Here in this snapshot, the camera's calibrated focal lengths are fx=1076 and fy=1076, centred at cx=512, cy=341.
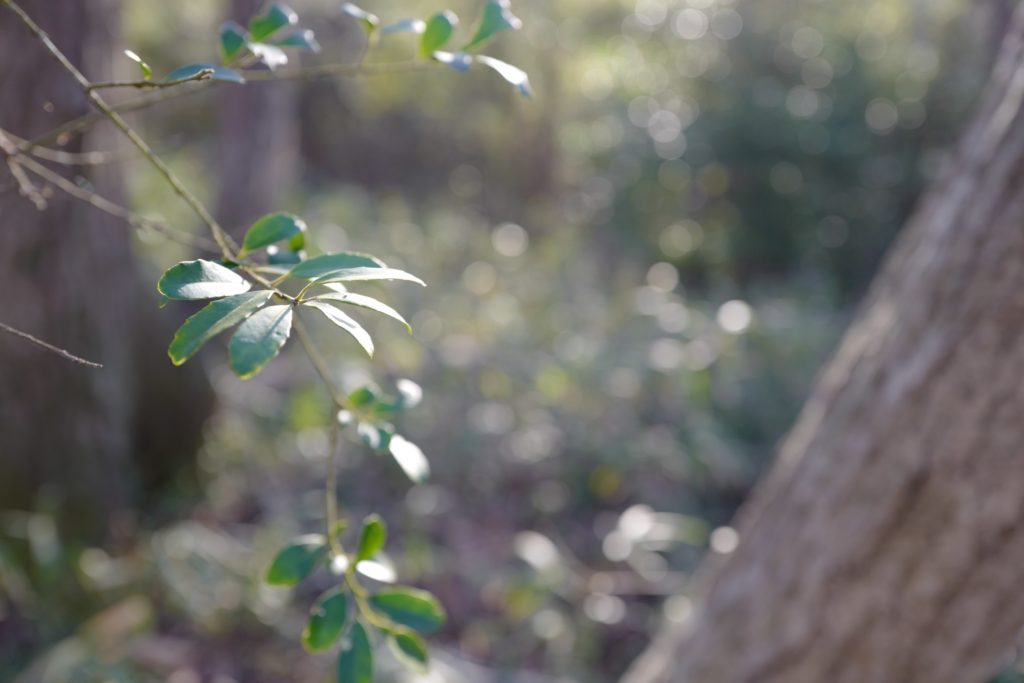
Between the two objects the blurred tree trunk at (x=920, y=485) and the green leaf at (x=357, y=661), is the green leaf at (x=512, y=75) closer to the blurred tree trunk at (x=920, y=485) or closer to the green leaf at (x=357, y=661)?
the green leaf at (x=357, y=661)

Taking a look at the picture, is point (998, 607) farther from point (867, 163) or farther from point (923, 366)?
point (867, 163)

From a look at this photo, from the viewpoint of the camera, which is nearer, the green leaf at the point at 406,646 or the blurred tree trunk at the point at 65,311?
the green leaf at the point at 406,646

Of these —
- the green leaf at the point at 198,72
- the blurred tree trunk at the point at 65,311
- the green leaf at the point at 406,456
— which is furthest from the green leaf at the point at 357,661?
the blurred tree trunk at the point at 65,311

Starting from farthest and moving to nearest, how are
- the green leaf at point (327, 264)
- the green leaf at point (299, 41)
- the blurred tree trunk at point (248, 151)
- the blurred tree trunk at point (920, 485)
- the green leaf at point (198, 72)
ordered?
the blurred tree trunk at point (248, 151)
the blurred tree trunk at point (920, 485)
the green leaf at point (299, 41)
the green leaf at point (198, 72)
the green leaf at point (327, 264)

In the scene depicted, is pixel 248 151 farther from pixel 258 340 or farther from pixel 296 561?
pixel 258 340

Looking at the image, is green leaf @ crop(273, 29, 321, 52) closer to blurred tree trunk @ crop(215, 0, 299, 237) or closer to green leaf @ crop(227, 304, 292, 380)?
green leaf @ crop(227, 304, 292, 380)

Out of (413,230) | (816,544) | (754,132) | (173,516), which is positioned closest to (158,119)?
(413,230)
